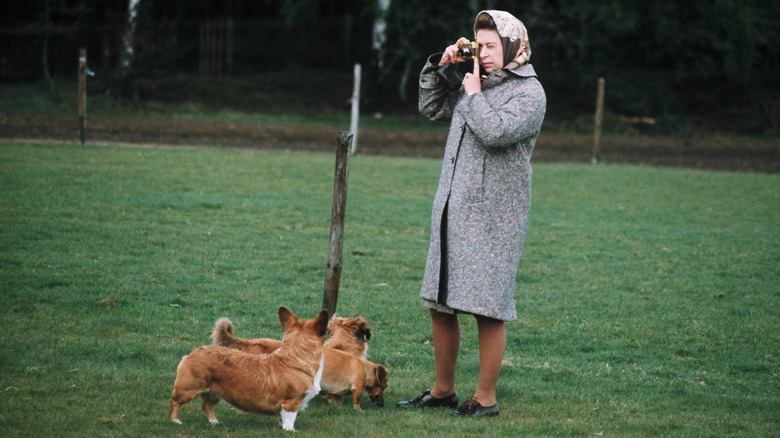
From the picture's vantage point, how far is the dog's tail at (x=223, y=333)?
468 centimetres

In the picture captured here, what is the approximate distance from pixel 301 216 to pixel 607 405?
705 centimetres

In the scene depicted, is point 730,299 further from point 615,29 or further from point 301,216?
point 615,29

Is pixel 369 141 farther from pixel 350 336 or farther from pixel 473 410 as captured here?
pixel 473 410

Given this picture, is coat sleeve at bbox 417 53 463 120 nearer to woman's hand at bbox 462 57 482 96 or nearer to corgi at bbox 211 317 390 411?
woman's hand at bbox 462 57 482 96

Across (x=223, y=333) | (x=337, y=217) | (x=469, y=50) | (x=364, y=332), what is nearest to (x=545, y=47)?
(x=337, y=217)

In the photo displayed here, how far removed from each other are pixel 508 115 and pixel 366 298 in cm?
369

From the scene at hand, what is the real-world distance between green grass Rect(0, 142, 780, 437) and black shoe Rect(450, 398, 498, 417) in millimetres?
86

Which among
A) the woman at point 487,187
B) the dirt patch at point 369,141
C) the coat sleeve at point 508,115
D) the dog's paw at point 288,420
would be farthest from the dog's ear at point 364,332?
the dirt patch at point 369,141

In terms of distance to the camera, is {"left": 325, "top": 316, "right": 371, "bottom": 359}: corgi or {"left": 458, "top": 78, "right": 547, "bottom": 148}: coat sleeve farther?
{"left": 325, "top": 316, "right": 371, "bottom": 359}: corgi

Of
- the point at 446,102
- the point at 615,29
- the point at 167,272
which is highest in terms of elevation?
the point at 615,29

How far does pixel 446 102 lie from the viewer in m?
4.70

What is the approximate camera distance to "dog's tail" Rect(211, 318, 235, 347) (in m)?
4.68

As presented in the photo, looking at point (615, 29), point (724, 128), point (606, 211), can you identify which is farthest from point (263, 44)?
point (606, 211)

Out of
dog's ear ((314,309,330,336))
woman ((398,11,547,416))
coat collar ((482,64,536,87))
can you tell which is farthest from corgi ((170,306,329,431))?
coat collar ((482,64,536,87))
